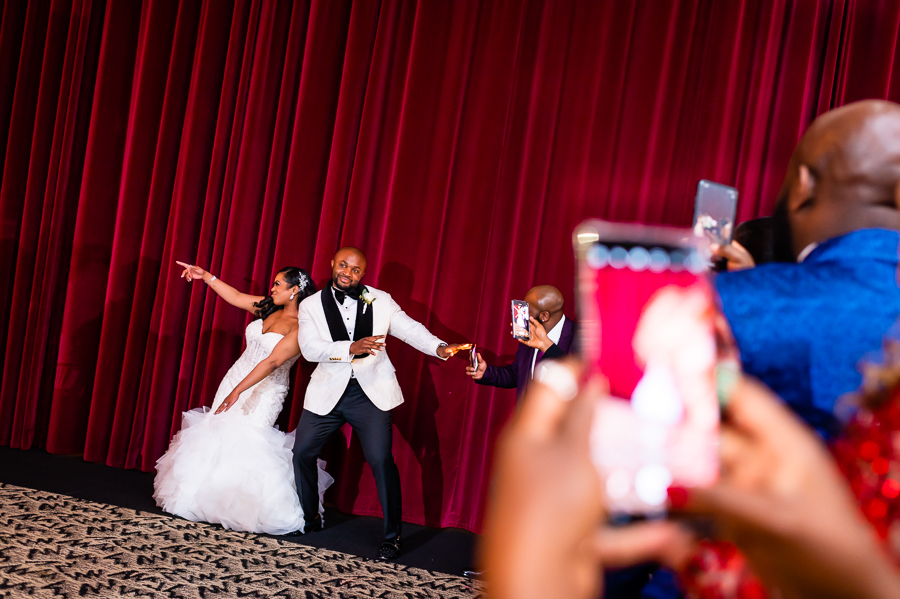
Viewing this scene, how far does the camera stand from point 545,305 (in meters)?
3.33

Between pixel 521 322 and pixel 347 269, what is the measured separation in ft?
3.99

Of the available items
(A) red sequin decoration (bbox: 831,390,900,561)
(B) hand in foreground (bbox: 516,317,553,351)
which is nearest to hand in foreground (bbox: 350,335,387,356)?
(B) hand in foreground (bbox: 516,317,553,351)

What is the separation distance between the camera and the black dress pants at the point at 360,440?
354 centimetres

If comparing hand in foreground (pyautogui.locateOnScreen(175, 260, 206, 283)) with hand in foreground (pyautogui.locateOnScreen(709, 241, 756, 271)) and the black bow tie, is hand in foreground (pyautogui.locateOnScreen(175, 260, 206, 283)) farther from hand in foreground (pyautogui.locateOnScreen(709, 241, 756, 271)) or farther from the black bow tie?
hand in foreground (pyautogui.locateOnScreen(709, 241, 756, 271))

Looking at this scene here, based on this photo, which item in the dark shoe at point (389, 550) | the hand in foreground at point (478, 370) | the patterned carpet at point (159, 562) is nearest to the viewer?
the patterned carpet at point (159, 562)

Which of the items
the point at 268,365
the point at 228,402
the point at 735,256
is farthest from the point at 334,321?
the point at 735,256

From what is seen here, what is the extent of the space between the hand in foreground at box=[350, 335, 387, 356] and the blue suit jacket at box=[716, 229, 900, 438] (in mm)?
2822

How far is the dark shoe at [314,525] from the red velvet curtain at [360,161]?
50cm

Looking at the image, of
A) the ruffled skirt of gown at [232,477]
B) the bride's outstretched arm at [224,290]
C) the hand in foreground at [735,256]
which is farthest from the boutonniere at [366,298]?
the hand in foreground at [735,256]

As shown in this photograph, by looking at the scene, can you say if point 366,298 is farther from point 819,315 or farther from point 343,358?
point 819,315

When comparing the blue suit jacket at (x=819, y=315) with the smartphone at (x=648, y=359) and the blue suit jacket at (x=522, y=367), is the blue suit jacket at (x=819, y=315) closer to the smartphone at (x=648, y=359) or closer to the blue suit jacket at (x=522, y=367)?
the smartphone at (x=648, y=359)

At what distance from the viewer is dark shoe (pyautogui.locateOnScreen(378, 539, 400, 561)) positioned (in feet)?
11.1

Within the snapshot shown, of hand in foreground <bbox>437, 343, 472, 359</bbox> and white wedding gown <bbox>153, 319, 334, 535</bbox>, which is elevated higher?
hand in foreground <bbox>437, 343, 472, 359</bbox>

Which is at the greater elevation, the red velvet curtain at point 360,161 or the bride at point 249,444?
the red velvet curtain at point 360,161
